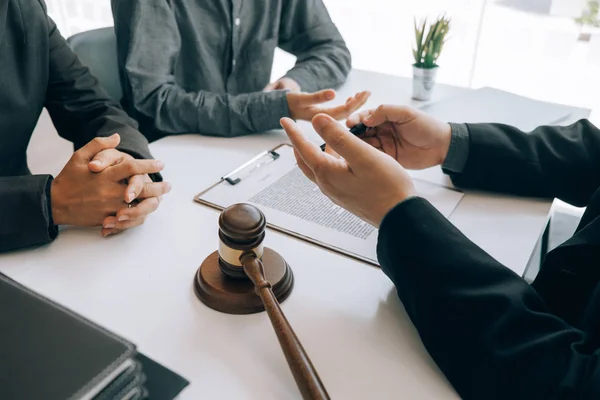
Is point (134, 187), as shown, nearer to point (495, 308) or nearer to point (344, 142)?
point (344, 142)

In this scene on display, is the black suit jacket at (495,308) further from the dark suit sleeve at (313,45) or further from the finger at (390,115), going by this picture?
the dark suit sleeve at (313,45)

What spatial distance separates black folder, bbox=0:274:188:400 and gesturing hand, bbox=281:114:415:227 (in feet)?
1.03

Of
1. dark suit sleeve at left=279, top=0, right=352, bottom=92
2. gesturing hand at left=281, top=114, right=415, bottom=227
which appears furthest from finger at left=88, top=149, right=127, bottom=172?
dark suit sleeve at left=279, top=0, right=352, bottom=92

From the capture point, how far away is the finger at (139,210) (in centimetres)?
75

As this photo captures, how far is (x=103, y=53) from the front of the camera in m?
1.38

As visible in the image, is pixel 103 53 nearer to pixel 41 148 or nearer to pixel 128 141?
pixel 128 141

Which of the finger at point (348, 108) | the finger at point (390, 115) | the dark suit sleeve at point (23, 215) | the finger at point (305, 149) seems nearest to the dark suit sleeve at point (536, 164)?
the finger at point (390, 115)

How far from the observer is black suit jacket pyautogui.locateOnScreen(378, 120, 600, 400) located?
51cm

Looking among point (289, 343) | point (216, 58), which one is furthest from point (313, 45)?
point (289, 343)

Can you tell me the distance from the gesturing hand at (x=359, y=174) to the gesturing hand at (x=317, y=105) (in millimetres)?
406

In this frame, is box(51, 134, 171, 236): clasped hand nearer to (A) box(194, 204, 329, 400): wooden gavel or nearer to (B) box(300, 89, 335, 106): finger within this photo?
(A) box(194, 204, 329, 400): wooden gavel

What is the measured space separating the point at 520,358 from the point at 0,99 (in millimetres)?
1012

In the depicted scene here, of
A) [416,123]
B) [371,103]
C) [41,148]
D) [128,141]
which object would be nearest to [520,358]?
[416,123]

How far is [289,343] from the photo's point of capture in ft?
1.69
